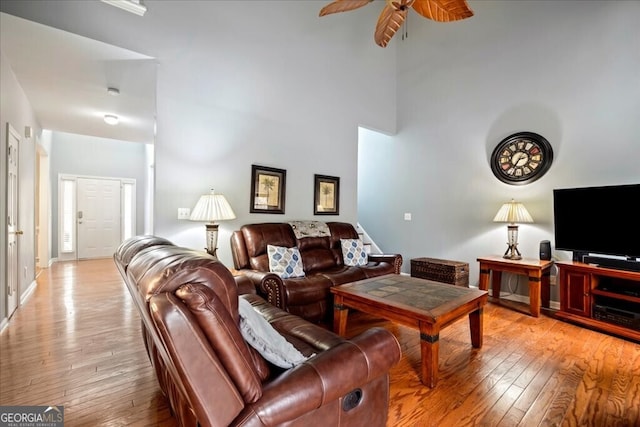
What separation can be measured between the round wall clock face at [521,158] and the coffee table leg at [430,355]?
286 cm

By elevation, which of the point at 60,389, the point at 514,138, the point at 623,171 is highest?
the point at 514,138

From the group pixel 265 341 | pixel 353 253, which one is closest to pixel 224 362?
pixel 265 341

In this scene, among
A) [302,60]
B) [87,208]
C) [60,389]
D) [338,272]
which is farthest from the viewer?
[87,208]

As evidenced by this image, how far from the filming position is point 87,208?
22.6 feet

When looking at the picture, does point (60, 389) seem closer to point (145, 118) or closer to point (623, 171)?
point (145, 118)

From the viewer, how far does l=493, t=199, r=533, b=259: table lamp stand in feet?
11.9

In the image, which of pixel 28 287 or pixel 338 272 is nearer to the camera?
pixel 338 272

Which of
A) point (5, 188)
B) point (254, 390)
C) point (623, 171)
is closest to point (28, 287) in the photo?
point (5, 188)

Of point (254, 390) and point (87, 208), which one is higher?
point (87, 208)

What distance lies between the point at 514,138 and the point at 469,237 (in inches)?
57.0

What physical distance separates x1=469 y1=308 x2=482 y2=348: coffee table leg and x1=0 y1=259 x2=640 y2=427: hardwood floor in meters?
0.06

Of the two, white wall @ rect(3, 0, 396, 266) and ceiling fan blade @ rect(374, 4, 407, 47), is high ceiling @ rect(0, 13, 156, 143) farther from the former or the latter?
ceiling fan blade @ rect(374, 4, 407, 47)

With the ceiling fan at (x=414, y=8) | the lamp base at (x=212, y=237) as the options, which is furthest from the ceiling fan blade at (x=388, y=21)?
the lamp base at (x=212, y=237)

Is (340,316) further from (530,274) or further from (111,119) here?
(111,119)
